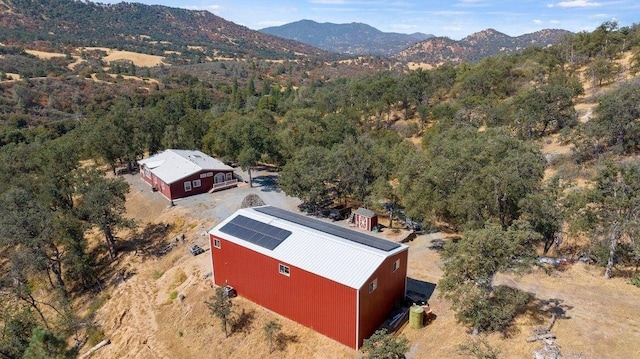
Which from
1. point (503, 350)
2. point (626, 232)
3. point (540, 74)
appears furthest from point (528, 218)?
point (540, 74)

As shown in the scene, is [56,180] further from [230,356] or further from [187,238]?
[230,356]

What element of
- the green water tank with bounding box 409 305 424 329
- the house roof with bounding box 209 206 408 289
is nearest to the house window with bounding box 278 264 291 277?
the house roof with bounding box 209 206 408 289

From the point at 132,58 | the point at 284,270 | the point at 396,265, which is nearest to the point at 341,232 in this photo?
the point at 396,265

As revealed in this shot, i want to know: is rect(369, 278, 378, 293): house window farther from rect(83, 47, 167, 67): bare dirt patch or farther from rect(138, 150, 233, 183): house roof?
rect(83, 47, 167, 67): bare dirt patch

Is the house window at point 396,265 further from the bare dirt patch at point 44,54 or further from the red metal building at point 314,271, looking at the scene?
the bare dirt patch at point 44,54

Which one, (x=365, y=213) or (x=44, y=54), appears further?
(x=44, y=54)

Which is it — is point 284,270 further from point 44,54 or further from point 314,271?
point 44,54
